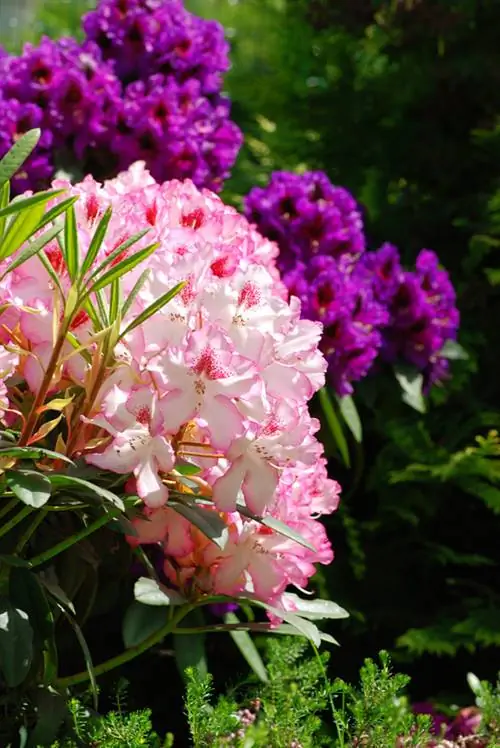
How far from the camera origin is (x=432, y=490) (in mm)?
2484

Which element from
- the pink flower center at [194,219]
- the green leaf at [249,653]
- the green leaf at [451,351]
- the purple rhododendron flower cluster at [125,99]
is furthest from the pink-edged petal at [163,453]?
the green leaf at [451,351]

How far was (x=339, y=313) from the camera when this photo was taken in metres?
1.83

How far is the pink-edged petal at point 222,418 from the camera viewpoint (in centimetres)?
104

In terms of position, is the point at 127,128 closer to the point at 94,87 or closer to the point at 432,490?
the point at 94,87

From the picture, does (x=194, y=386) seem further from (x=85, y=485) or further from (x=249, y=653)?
(x=249, y=653)

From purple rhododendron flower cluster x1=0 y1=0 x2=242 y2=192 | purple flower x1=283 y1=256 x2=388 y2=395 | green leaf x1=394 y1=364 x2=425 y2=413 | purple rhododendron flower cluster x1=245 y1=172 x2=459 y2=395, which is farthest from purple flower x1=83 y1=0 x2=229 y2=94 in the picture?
green leaf x1=394 y1=364 x2=425 y2=413

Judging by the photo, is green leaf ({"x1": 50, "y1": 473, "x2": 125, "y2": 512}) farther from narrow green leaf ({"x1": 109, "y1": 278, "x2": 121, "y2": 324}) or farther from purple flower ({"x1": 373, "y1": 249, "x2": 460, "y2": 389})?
purple flower ({"x1": 373, "y1": 249, "x2": 460, "y2": 389})

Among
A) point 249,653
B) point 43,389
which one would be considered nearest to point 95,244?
point 43,389

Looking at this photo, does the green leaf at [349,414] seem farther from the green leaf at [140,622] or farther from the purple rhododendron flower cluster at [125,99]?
the green leaf at [140,622]

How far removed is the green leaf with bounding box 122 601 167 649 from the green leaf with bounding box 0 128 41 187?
1.72 ft

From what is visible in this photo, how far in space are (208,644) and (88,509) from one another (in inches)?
37.6

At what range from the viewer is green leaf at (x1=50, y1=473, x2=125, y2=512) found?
99 cm

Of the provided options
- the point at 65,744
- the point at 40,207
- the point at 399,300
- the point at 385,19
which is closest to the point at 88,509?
the point at 65,744

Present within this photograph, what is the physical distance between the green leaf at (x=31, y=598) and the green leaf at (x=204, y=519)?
0.16 m
